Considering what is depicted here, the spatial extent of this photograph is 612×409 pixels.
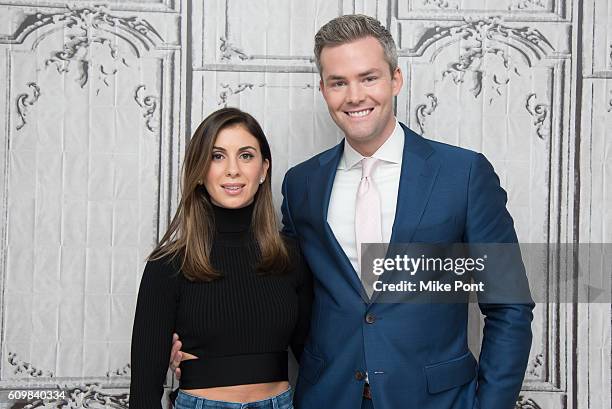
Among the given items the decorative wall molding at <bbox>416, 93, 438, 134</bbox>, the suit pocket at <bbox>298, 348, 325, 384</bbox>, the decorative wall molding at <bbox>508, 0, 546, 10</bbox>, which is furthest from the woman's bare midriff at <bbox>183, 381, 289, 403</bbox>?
the decorative wall molding at <bbox>508, 0, 546, 10</bbox>

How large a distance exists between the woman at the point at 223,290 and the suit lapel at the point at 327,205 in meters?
0.13

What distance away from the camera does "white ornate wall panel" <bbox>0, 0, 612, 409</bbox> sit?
6.45 ft

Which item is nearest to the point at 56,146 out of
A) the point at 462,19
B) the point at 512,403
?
the point at 462,19

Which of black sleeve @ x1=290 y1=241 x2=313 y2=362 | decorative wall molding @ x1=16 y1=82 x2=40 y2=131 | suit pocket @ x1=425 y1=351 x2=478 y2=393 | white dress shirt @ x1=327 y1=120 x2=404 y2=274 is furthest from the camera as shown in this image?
decorative wall molding @ x1=16 y1=82 x2=40 y2=131

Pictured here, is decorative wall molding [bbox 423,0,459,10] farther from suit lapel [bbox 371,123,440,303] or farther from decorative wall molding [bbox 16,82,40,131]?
decorative wall molding [bbox 16,82,40,131]

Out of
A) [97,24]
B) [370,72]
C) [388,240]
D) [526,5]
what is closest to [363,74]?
[370,72]

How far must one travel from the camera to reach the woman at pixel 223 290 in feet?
5.03

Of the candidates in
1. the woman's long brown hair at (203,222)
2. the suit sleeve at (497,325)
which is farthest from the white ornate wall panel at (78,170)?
the suit sleeve at (497,325)

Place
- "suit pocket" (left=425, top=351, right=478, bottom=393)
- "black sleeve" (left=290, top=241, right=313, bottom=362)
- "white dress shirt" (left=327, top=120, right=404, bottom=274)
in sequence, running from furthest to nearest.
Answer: "black sleeve" (left=290, top=241, right=313, bottom=362) < "white dress shirt" (left=327, top=120, right=404, bottom=274) < "suit pocket" (left=425, top=351, right=478, bottom=393)

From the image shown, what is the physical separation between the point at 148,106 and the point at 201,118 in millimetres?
180

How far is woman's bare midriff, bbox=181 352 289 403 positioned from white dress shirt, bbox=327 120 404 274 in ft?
1.30

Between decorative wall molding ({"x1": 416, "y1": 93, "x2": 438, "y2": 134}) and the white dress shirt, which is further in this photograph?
decorative wall molding ({"x1": 416, "y1": 93, "x2": 438, "y2": 134})

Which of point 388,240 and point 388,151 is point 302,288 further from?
point 388,151

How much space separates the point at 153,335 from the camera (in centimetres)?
153
